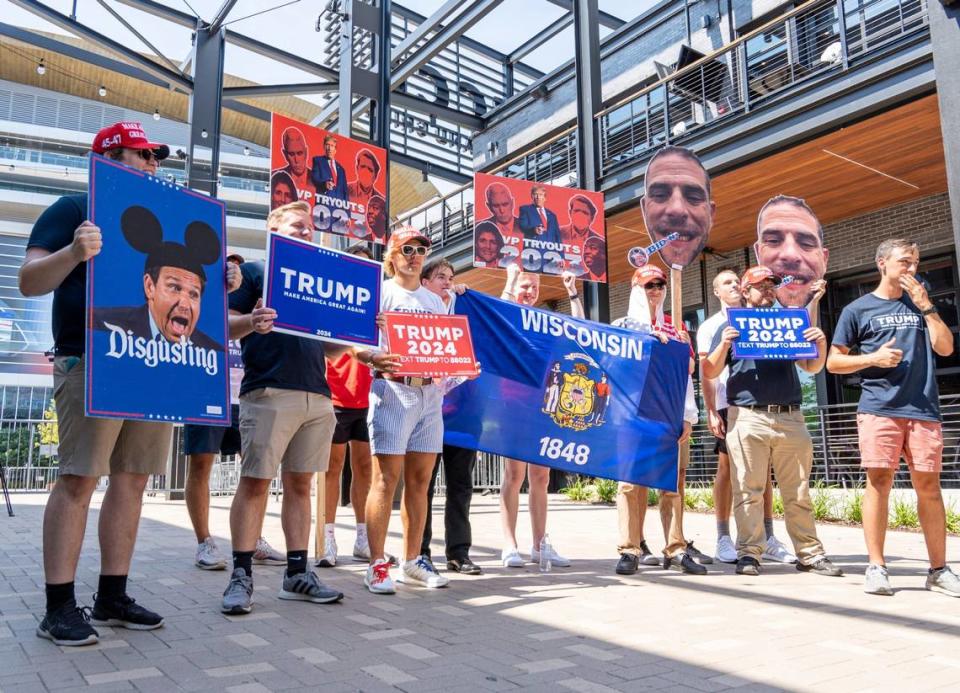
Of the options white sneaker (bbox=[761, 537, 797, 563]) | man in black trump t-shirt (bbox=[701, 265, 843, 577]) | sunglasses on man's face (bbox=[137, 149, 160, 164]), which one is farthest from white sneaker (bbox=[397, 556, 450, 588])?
white sneaker (bbox=[761, 537, 797, 563])

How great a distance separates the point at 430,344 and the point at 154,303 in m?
1.53

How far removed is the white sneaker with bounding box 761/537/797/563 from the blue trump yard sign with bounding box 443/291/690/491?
50.9 inches

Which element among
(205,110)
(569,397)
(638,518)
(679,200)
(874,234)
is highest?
(205,110)

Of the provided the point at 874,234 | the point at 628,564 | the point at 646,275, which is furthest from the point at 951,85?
the point at 874,234

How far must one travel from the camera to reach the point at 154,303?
3258mm

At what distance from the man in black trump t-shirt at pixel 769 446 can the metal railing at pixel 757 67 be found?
5949 millimetres

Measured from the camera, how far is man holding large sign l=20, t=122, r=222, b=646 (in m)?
2.98

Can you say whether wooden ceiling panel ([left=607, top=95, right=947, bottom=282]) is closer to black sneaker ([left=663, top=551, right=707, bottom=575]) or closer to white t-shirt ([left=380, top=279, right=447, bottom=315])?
black sneaker ([left=663, top=551, right=707, bottom=575])

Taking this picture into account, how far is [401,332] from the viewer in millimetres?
4168

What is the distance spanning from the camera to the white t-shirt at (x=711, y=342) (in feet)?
18.4

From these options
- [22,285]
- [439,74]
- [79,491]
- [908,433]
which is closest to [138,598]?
[79,491]

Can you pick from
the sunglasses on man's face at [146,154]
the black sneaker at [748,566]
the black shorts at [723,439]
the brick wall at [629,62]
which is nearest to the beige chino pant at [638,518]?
the black sneaker at [748,566]

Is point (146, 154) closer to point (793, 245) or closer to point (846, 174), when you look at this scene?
point (793, 245)

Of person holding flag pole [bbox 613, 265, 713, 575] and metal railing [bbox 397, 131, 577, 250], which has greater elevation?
metal railing [bbox 397, 131, 577, 250]
